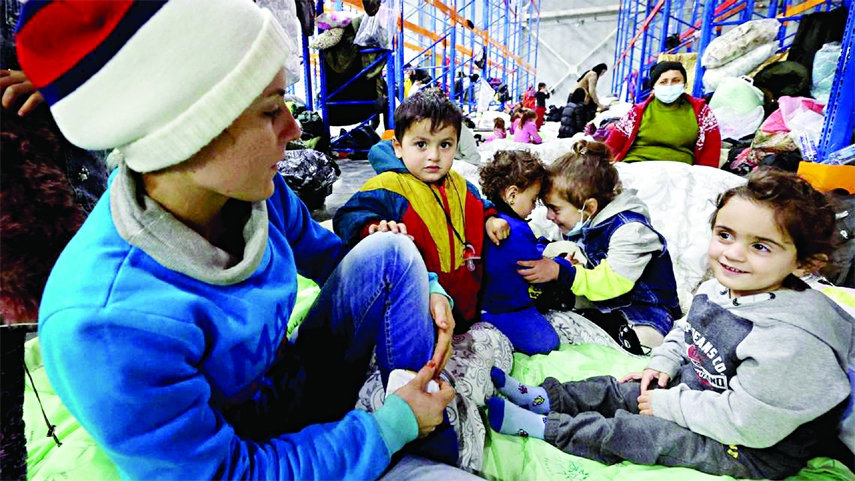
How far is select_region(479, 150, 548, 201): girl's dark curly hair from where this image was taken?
137 centimetres

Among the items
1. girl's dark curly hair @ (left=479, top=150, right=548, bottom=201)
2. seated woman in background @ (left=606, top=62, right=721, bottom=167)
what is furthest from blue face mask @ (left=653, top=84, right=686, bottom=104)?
girl's dark curly hair @ (left=479, top=150, right=548, bottom=201)

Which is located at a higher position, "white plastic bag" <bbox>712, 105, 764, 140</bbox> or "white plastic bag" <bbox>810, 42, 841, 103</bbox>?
"white plastic bag" <bbox>810, 42, 841, 103</bbox>

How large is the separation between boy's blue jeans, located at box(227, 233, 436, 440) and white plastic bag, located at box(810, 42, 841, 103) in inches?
116

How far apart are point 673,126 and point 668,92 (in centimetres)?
18

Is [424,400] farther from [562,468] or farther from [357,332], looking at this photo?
[562,468]

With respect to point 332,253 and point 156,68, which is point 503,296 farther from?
point 156,68

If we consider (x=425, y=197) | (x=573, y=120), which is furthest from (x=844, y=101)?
(x=573, y=120)

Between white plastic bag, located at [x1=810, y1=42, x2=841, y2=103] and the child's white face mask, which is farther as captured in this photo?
white plastic bag, located at [x1=810, y1=42, x2=841, y2=103]

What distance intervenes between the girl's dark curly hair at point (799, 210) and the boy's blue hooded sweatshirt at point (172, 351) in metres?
0.70

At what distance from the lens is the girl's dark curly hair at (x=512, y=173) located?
4.49 ft

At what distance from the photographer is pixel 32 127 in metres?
0.67

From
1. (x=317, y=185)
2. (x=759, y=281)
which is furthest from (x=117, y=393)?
(x=317, y=185)

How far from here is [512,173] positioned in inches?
54.0

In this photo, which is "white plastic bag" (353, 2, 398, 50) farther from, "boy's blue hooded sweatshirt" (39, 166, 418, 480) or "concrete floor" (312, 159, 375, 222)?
"boy's blue hooded sweatshirt" (39, 166, 418, 480)
